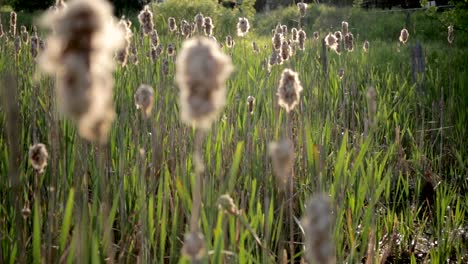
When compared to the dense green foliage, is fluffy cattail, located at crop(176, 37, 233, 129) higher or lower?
higher

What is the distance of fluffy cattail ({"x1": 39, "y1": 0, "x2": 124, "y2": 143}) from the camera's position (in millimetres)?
495

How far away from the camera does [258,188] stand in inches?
85.0

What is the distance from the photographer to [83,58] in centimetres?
50

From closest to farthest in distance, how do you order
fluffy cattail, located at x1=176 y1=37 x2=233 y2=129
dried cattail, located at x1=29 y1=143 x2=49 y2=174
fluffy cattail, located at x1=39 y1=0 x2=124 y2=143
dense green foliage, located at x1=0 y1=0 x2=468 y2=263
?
fluffy cattail, located at x1=39 y1=0 x2=124 y2=143 < fluffy cattail, located at x1=176 y1=37 x2=233 y2=129 < dried cattail, located at x1=29 y1=143 x2=49 y2=174 < dense green foliage, located at x1=0 y1=0 x2=468 y2=263

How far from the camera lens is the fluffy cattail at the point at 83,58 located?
1.62 ft

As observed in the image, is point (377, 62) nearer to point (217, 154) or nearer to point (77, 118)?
point (217, 154)

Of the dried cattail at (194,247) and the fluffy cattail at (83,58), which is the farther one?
the dried cattail at (194,247)

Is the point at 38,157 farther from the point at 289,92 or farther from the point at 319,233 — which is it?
the point at 319,233

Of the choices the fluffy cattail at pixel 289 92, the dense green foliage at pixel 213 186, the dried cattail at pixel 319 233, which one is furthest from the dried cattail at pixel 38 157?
the dried cattail at pixel 319 233

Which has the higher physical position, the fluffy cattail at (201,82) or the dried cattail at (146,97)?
the fluffy cattail at (201,82)

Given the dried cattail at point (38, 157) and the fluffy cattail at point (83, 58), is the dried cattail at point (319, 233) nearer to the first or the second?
the fluffy cattail at point (83, 58)

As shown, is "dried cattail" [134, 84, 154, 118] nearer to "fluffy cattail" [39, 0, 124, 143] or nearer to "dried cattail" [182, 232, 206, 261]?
"dried cattail" [182, 232, 206, 261]

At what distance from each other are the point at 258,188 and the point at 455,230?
2.28 ft

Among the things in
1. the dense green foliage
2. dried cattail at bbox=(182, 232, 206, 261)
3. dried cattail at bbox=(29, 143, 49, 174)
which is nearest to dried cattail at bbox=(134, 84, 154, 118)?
the dense green foliage
